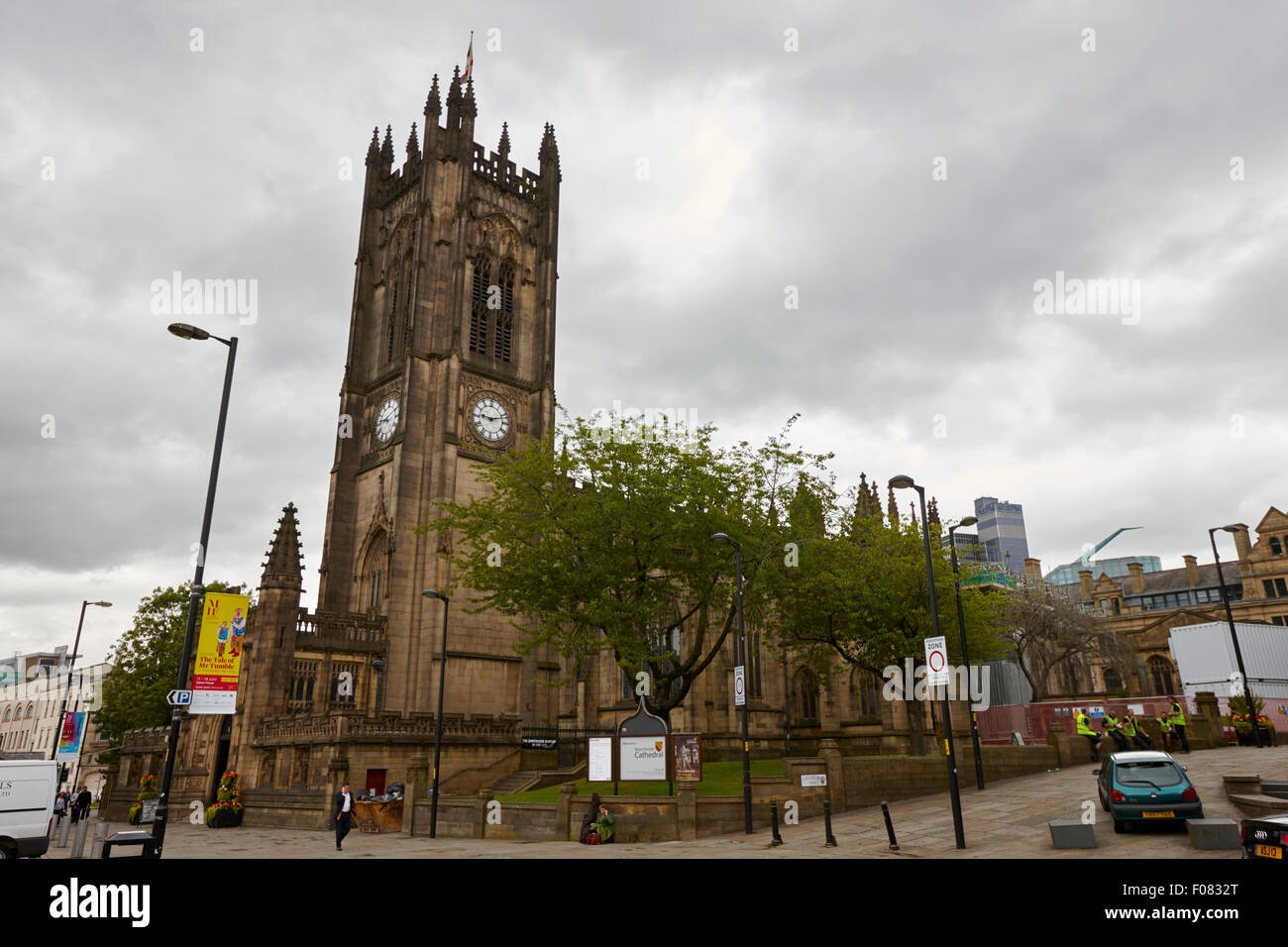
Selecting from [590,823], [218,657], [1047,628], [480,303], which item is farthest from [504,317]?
[218,657]

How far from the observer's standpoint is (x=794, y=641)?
126ft

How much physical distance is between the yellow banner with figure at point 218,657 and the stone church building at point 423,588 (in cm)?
1085

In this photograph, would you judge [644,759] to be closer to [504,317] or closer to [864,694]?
[864,694]

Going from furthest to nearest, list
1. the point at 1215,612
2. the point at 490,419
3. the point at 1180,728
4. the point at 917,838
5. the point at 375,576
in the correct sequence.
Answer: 1. the point at 1215,612
2. the point at 490,419
3. the point at 375,576
4. the point at 1180,728
5. the point at 917,838

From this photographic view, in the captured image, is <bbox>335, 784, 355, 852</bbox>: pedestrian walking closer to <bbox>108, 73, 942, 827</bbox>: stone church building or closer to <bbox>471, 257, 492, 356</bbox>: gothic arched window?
<bbox>108, 73, 942, 827</bbox>: stone church building

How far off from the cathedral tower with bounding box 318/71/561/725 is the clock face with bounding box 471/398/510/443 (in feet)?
0.41

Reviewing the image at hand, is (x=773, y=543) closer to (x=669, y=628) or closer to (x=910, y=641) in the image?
(x=669, y=628)

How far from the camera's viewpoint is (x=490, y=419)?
54219 mm

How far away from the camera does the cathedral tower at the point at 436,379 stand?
153 feet

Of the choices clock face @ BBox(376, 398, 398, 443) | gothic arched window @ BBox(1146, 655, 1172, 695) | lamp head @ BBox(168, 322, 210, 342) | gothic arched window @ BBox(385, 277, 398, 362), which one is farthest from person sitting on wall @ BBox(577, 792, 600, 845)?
gothic arched window @ BBox(1146, 655, 1172, 695)

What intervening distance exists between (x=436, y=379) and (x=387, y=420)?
4.55 metres

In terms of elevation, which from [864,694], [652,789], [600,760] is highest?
[864,694]
